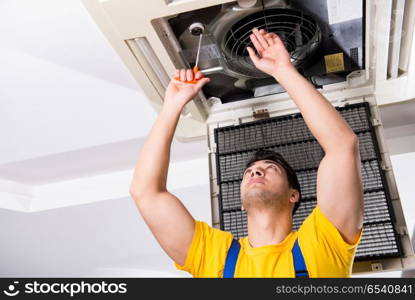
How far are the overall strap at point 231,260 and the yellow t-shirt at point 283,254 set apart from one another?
0.01 meters

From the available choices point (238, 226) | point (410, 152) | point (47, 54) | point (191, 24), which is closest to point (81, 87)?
point (47, 54)

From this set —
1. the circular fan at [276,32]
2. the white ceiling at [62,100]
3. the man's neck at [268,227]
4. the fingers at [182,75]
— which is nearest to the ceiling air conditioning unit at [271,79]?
the circular fan at [276,32]

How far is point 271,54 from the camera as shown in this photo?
1.38m

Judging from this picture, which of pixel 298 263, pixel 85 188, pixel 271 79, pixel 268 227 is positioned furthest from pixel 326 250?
pixel 85 188

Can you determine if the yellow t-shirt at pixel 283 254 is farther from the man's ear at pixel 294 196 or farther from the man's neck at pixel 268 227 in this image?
the man's ear at pixel 294 196

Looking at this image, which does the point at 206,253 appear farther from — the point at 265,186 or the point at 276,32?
the point at 276,32

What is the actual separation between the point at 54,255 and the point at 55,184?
554 mm

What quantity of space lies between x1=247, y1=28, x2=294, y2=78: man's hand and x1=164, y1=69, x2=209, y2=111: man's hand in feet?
0.66

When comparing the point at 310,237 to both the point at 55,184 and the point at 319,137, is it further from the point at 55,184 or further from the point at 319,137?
the point at 55,184

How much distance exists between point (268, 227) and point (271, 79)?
2.44 feet

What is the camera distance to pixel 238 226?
172 cm

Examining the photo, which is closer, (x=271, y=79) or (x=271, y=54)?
(x=271, y=54)

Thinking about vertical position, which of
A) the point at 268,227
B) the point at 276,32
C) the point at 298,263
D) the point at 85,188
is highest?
the point at 85,188

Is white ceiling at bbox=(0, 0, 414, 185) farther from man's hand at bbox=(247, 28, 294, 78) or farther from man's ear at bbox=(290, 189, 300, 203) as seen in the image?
man's ear at bbox=(290, 189, 300, 203)
